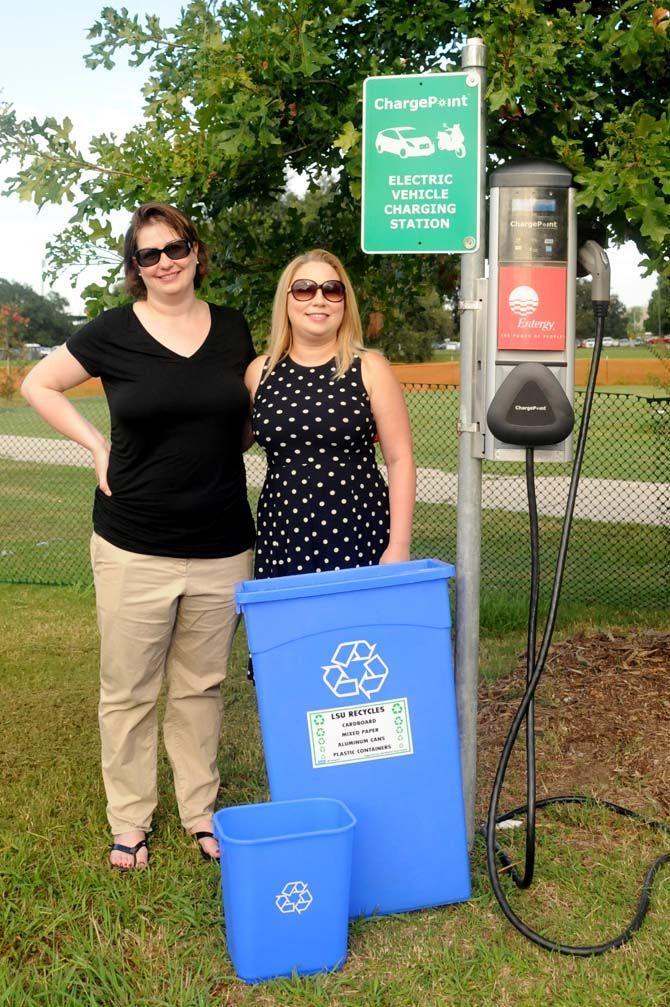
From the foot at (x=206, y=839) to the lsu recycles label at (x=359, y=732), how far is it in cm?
69

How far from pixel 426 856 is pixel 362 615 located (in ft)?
2.44

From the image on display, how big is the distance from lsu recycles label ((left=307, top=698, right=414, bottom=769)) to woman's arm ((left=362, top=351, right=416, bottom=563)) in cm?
47

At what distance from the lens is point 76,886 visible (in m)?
3.38

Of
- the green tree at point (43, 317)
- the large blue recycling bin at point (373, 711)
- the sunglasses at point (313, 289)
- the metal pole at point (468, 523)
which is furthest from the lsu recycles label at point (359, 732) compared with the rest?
the green tree at point (43, 317)

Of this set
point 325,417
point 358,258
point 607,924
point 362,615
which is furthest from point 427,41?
point 607,924

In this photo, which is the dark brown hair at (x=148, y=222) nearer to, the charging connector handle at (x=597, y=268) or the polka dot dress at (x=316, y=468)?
the polka dot dress at (x=316, y=468)

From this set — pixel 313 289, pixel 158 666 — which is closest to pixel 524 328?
pixel 313 289

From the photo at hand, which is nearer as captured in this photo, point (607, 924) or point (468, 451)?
point (607, 924)

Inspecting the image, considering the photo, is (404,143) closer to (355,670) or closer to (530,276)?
(530,276)

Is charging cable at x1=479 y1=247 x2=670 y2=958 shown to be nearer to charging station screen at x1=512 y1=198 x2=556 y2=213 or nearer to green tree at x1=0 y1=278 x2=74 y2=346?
charging station screen at x1=512 y1=198 x2=556 y2=213

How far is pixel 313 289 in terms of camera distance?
335cm

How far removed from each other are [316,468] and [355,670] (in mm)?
634

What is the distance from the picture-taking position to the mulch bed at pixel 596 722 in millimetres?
4078

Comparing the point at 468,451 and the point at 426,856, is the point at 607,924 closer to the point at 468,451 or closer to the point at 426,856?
the point at 426,856
